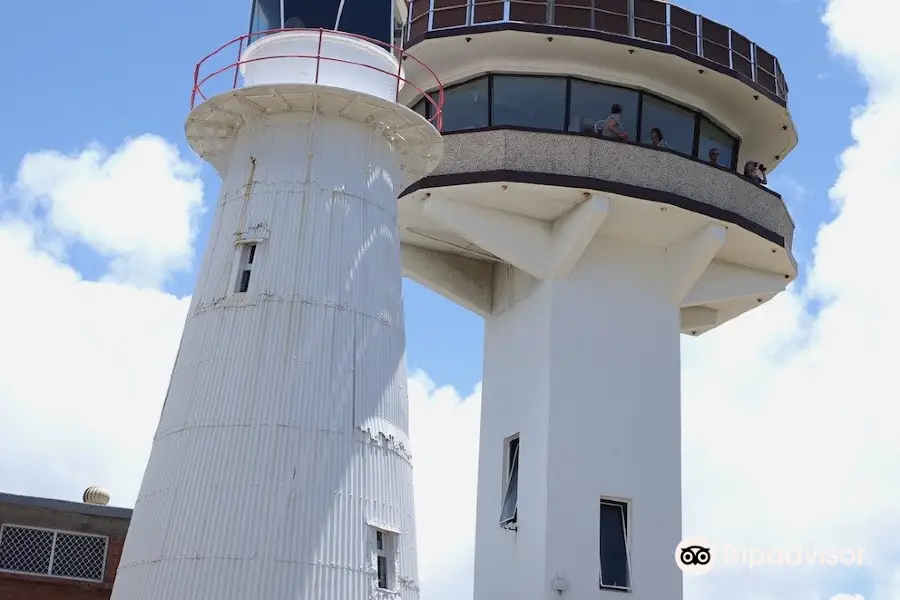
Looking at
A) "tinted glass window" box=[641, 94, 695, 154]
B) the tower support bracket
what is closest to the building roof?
the tower support bracket

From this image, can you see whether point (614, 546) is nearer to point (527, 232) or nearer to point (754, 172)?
point (527, 232)

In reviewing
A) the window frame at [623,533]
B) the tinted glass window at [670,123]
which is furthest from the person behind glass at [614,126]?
the window frame at [623,533]

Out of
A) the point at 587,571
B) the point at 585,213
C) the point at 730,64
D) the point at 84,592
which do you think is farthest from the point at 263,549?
the point at 730,64

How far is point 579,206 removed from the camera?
26625mm

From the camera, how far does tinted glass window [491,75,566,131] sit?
27.7m

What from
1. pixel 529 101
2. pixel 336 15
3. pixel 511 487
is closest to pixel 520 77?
pixel 529 101

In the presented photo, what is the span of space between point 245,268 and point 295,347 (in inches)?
63.2

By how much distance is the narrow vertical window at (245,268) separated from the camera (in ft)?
60.2

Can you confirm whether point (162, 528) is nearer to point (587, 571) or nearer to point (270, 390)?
point (270, 390)

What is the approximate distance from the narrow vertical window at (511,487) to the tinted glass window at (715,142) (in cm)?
748

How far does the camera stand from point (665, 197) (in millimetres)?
26656

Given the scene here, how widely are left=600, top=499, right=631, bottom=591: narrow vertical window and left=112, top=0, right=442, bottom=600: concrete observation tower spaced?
27.1ft

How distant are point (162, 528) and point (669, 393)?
13.1 meters

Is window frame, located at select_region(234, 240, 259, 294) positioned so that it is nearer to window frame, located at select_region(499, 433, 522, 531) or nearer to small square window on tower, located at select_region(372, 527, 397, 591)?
small square window on tower, located at select_region(372, 527, 397, 591)
